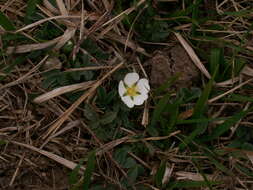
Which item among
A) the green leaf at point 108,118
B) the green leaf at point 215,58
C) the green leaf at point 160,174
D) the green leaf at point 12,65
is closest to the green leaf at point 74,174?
the green leaf at point 108,118

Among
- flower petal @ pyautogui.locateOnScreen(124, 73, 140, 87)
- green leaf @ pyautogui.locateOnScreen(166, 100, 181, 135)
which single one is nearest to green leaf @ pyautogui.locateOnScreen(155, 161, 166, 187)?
green leaf @ pyautogui.locateOnScreen(166, 100, 181, 135)

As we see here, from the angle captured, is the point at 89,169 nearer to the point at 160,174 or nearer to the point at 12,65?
the point at 160,174

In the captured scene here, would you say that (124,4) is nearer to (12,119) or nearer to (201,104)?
(201,104)

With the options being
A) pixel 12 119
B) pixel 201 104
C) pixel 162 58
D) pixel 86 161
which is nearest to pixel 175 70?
pixel 162 58

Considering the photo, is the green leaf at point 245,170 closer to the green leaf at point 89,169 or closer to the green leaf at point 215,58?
the green leaf at point 215,58

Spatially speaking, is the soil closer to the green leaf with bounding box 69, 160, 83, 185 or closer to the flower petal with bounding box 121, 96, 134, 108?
the flower petal with bounding box 121, 96, 134, 108
